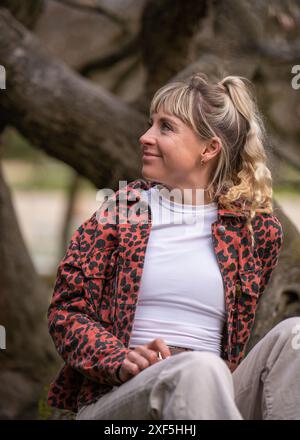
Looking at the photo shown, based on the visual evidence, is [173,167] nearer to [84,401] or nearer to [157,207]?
[157,207]

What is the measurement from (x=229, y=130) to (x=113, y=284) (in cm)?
68

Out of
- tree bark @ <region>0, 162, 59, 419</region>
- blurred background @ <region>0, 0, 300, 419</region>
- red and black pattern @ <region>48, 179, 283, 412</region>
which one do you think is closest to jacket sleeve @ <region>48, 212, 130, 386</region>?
red and black pattern @ <region>48, 179, 283, 412</region>

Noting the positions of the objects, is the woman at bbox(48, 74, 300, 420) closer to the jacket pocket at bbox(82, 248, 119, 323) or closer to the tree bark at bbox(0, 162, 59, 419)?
the jacket pocket at bbox(82, 248, 119, 323)

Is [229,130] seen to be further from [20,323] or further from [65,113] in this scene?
[20,323]

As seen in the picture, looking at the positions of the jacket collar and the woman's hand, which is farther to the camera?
the jacket collar

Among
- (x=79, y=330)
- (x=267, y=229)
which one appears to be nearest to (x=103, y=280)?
(x=79, y=330)

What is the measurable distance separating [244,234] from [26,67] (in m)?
2.06

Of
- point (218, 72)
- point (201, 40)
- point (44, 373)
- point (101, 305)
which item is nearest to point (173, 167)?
point (101, 305)

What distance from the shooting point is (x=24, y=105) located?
14.8 ft

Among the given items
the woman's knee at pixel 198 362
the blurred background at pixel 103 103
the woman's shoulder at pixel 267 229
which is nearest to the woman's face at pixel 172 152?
the woman's shoulder at pixel 267 229

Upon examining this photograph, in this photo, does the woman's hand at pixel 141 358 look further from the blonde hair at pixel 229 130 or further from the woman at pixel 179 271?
the blonde hair at pixel 229 130

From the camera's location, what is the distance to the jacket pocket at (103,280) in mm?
2734

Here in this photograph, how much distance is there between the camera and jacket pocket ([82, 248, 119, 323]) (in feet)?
8.97

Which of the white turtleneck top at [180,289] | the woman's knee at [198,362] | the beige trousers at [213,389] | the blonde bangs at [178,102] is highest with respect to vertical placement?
the blonde bangs at [178,102]
